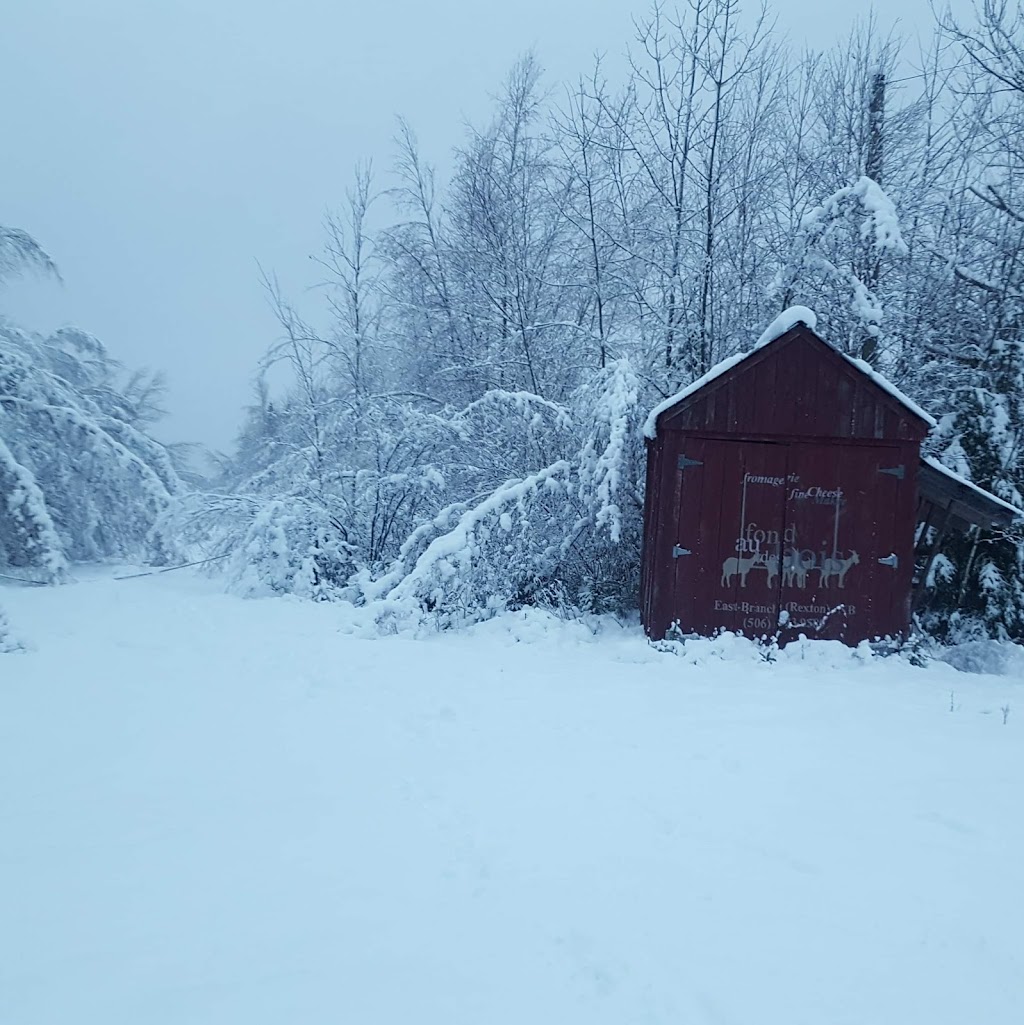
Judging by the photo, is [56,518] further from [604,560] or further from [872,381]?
[872,381]

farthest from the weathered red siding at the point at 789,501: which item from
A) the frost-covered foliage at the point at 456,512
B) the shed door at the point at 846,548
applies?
the frost-covered foliage at the point at 456,512

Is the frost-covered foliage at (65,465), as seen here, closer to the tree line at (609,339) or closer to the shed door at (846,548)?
the tree line at (609,339)

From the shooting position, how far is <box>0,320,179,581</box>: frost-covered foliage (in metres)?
11.4

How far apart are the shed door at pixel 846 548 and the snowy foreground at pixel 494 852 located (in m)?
1.97

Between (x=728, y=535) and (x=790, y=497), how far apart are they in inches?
30.5

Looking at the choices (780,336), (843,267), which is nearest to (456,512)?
(780,336)

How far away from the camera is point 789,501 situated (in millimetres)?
8836

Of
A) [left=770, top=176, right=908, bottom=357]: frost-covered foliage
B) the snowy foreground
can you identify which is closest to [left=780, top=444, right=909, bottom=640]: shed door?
the snowy foreground

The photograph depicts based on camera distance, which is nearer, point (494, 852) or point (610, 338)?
point (494, 852)

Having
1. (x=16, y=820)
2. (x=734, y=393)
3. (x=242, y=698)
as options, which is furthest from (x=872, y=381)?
(x=16, y=820)

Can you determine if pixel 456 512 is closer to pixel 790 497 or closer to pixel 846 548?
pixel 790 497

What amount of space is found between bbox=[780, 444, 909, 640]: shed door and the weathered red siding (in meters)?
0.01

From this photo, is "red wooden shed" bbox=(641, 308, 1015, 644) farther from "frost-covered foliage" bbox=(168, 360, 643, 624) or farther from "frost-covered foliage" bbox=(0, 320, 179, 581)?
"frost-covered foliage" bbox=(0, 320, 179, 581)

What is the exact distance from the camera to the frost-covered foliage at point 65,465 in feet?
37.3
